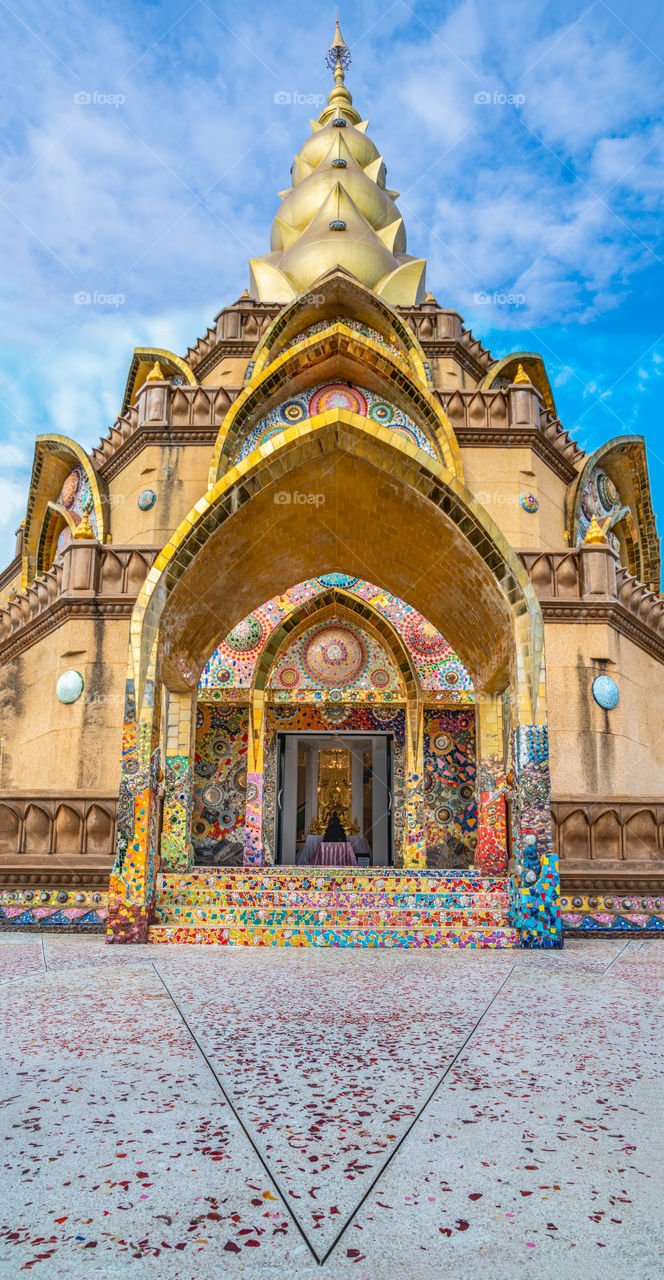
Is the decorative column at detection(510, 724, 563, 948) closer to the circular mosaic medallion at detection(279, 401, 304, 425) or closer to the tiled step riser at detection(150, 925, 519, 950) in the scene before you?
the tiled step riser at detection(150, 925, 519, 950)

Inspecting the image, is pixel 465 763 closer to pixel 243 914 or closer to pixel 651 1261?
pixel 243 914

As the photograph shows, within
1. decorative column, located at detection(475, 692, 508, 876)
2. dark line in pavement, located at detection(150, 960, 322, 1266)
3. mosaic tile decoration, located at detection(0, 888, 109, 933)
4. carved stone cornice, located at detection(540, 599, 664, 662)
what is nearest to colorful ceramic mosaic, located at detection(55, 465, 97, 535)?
mosaic tile decoration, located at detection(0, 888, 109, 933)

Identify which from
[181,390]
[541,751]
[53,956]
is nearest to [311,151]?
[181,390]

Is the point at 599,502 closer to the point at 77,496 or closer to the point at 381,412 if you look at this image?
the point at 381,412

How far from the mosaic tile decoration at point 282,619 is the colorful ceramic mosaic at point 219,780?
0.76m

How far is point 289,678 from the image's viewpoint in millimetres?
11297

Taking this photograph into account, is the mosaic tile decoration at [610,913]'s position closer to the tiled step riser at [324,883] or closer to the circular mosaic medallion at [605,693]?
the tiled step riser at [324,883]

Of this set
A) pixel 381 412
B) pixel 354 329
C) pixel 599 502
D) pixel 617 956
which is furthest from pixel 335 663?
pixel 617 956

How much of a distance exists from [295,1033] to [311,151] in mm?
18577

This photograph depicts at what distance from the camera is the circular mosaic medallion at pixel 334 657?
11.3 meters

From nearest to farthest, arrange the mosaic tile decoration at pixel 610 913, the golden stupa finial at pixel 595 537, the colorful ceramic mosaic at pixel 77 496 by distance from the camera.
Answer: the mosaic tile decoration at pixel 610 913
the golden stupa finial at pixel 595 537
the colorful ceramic mosaic at pixel 77 496

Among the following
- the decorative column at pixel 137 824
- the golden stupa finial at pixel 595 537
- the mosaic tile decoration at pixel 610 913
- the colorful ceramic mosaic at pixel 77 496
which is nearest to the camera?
the decorative column at pixel 137 824

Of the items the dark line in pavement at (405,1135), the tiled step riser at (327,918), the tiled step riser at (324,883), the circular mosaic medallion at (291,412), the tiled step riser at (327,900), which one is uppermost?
the circular mosaic medallion at (291,412)

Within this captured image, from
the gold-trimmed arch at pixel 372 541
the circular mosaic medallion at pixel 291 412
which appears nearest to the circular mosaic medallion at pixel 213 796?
the gold-trimmed arch at pixel 372 541
